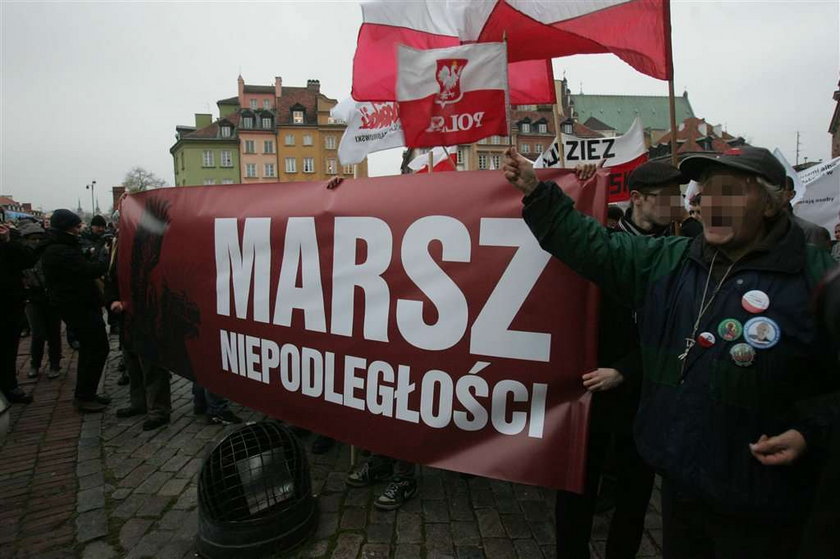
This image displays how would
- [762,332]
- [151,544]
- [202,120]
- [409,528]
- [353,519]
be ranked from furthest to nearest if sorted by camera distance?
1. [202,120]
2. [353,519]
3. [409,528]
4. [151,544]
5. [762,332]

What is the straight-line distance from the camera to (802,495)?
5.03 feet

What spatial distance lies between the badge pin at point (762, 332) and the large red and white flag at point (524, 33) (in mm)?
2487

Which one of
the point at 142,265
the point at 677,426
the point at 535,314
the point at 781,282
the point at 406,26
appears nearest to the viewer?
the point at 781,282

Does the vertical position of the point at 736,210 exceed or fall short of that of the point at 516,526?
it exceeds it

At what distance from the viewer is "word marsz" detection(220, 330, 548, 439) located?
235 cm

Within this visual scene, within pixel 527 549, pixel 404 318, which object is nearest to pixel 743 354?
pixel 404 318

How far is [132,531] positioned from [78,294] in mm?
3051

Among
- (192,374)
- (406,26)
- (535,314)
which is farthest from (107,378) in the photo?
(535,314)

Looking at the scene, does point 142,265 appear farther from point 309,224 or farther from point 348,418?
point 348,418

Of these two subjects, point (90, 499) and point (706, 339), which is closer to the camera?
point (706, 339)

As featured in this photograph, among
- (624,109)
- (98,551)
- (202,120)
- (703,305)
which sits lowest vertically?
(98,551)

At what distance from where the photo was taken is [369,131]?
6461 millimetres

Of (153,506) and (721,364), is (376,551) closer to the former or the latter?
(153,506)

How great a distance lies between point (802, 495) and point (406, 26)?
5011 mm
